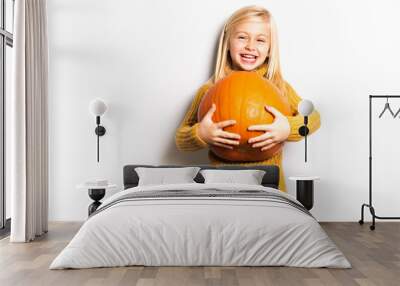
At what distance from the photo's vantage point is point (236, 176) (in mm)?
5914

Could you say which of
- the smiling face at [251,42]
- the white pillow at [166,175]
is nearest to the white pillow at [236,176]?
the white pillow at [166,175]

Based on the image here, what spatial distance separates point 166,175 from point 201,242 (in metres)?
1.96

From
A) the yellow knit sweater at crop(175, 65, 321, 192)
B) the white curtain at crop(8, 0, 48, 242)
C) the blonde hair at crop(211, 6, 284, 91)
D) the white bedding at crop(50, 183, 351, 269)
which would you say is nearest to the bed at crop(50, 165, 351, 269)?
the white bedding at crop(50, 183, 351, 269)

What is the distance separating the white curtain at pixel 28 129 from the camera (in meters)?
5.32

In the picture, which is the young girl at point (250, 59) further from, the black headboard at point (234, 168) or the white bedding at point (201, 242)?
the white bedding at point (201, 242)

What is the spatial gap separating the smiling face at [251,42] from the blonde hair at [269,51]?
0.15ft

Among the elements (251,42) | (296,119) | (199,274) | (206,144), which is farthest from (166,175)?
(199,274)

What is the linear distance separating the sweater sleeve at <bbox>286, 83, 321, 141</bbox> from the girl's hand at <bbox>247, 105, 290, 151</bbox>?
0.13 m

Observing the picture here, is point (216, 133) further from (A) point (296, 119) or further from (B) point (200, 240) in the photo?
(B) point (200, 240)

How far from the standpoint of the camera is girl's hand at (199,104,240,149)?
6.22 meters

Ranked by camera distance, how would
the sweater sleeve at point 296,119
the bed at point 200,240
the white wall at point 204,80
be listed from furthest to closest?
1. the white wall at point 204,80
2. the sweater sleeve at point 296,119
3. the bed at point 200,240

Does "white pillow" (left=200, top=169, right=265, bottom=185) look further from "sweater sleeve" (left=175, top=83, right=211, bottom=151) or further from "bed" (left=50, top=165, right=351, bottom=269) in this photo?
"bed" (left=50, top=165, right=351, bottom=269)

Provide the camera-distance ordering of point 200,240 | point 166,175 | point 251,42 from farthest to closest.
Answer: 1. point 251,42
2. point 166,175
3. point 200,240

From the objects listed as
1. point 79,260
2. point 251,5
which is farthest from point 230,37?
point 79,260
